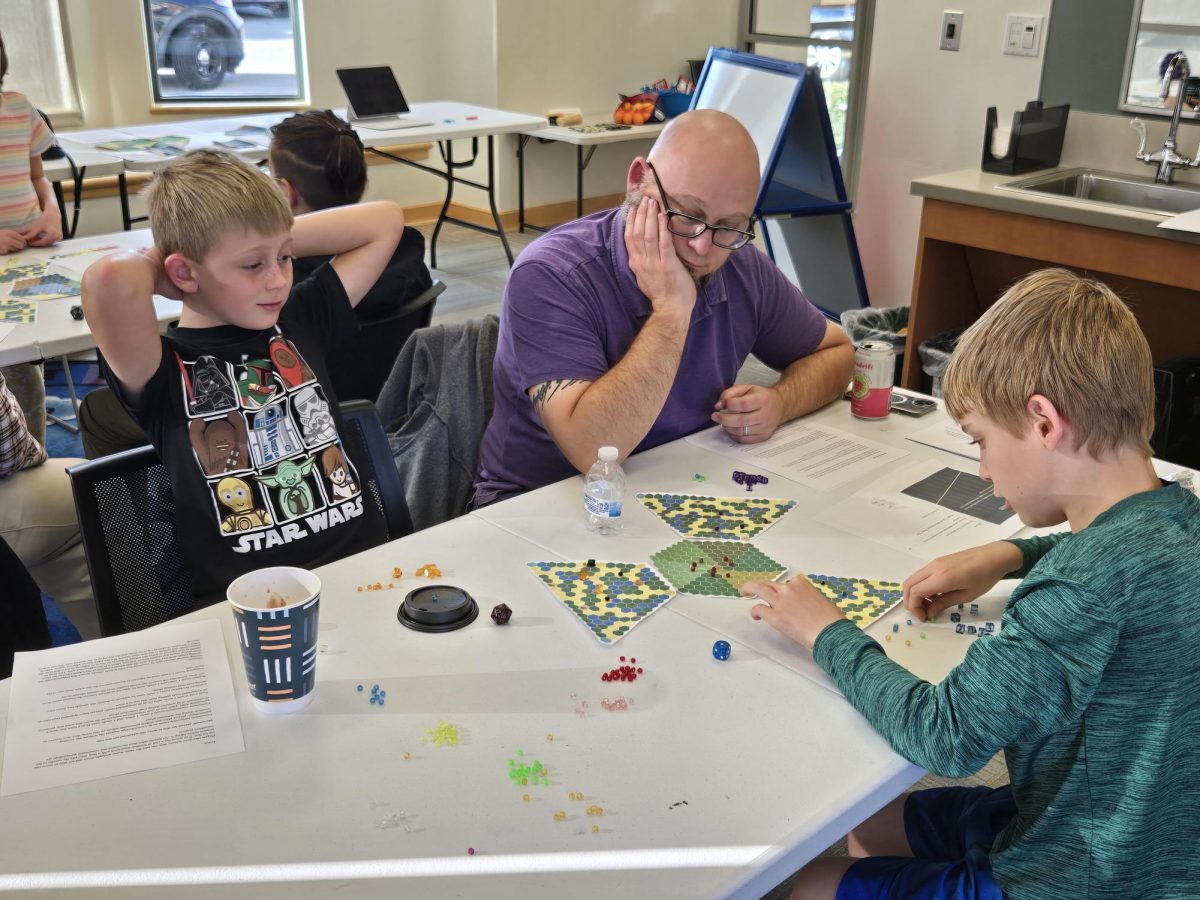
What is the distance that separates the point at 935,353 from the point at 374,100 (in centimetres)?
290

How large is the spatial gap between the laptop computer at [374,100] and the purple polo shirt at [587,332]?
338 cm

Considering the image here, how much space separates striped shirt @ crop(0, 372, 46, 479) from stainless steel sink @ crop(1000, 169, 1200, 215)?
2835 mm

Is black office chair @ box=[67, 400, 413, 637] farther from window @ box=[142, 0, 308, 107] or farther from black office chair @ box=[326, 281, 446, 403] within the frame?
window @ box=[142, 0, 308, 107]

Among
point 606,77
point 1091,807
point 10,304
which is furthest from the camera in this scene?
point 606,77

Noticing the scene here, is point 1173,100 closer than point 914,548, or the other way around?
point 914,548

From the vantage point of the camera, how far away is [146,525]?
1.61 m

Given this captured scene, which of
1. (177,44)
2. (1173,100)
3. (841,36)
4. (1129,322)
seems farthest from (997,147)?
(177,44)

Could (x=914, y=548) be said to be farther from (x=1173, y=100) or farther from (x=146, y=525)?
(x=1173, y=100)

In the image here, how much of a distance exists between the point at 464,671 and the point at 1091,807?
663 mm

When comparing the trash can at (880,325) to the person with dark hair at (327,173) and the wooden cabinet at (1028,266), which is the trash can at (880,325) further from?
the person with dark hair at (327,173)

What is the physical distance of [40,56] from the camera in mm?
5195

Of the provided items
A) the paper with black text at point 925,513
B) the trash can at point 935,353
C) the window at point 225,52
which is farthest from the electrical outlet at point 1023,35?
the window at point 225,52

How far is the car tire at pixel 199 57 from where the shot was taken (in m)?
5.65

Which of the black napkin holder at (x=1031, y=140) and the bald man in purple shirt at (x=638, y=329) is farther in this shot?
the black napkin holder at (x=1031, y=140)
